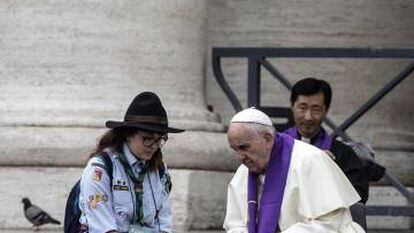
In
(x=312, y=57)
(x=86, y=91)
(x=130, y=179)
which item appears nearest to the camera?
(x=130, y=179)

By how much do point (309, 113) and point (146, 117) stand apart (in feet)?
4.62

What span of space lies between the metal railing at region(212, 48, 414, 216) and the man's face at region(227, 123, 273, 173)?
347 cm

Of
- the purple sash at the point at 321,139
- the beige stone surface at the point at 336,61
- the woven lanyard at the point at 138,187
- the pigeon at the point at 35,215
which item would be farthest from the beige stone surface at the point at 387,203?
the woven lanyard at the point at 138,187

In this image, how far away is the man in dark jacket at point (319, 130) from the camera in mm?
8523

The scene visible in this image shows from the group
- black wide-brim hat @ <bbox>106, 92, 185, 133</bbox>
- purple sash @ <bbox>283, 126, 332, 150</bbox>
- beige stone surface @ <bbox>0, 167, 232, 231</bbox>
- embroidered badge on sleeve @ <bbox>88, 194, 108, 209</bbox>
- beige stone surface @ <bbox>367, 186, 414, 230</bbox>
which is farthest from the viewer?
beige stone surface @ <bbox>367, 186, 414, 230</bbox>

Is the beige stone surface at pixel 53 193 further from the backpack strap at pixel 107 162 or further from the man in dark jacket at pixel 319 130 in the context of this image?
the backpack strap at pixel 107 162

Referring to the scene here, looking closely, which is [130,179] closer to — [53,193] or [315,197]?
[315,197]

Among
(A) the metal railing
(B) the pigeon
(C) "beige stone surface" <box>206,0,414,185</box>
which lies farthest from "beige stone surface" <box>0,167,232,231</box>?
(C) "beige stone surface" <box>206,0,414,185</box>

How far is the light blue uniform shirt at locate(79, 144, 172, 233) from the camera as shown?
7434 mm

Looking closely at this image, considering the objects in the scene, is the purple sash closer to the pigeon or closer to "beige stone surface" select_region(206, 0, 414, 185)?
the pigeon

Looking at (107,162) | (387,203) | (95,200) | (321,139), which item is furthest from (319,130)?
(387,203)

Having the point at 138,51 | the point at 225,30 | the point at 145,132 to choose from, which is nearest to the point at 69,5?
the point at 138,51

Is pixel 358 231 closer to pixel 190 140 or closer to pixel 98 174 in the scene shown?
pixel 98 174

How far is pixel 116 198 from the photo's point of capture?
296 inches
